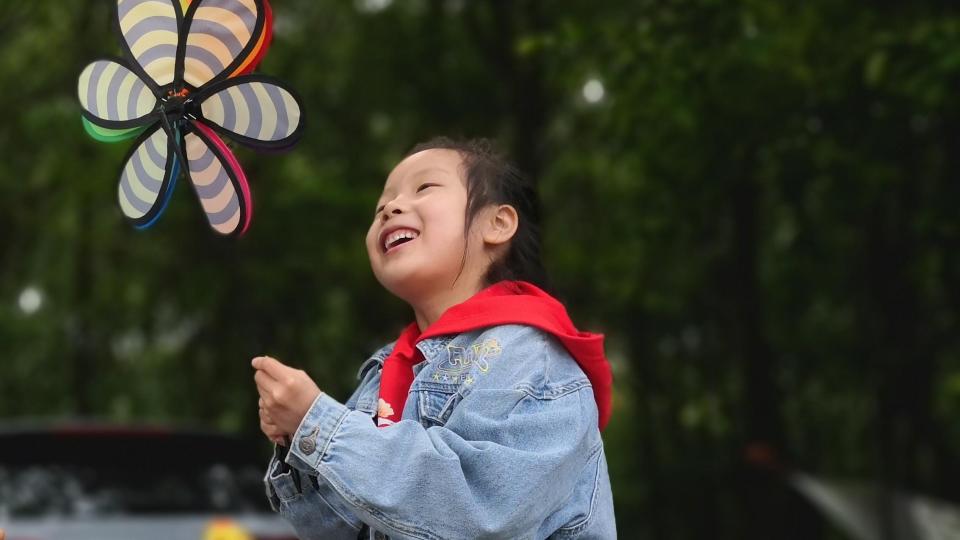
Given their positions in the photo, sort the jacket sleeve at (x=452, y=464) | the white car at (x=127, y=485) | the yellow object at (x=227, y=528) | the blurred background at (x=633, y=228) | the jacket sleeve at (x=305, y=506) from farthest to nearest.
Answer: the blurred background at (x=633, y=228)
the white car at (x=127, y=485)
the yellow object at (x=227, y=528)
the jacket sleeve at (x=305, y=506)
the jacket sleeve at (x=452, y=464)

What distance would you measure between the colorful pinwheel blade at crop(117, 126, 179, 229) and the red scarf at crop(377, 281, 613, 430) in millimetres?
478

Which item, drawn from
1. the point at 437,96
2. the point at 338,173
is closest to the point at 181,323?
the point at 338,173

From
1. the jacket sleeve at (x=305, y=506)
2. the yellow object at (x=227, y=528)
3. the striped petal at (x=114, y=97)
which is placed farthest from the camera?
the yellow object at (x=227, y=528)

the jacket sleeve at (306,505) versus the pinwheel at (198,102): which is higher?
the pinwheel at (198,102)

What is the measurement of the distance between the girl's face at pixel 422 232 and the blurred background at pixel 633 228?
404 cm

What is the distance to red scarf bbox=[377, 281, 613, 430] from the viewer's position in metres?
2.11

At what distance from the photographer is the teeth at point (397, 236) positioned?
2239 millimetres

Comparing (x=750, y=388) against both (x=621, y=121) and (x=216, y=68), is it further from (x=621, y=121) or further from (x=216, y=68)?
(x=216, y=68)

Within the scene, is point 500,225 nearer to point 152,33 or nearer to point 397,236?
point 397,236

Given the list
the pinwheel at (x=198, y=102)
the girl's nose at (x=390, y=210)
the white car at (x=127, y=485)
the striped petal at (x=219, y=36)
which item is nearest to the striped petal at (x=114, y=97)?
the pinwheel at (x=198, y=102)

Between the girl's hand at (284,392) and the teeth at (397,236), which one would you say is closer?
the girl's hand at (284,392)

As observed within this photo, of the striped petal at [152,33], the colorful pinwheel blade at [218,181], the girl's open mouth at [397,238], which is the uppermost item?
the striped petal at [152,33]

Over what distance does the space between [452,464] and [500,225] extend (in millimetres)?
550

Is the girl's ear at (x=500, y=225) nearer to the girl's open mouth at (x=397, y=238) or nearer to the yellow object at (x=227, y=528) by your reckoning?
the girl's open mouth at (x=397, y=238)
